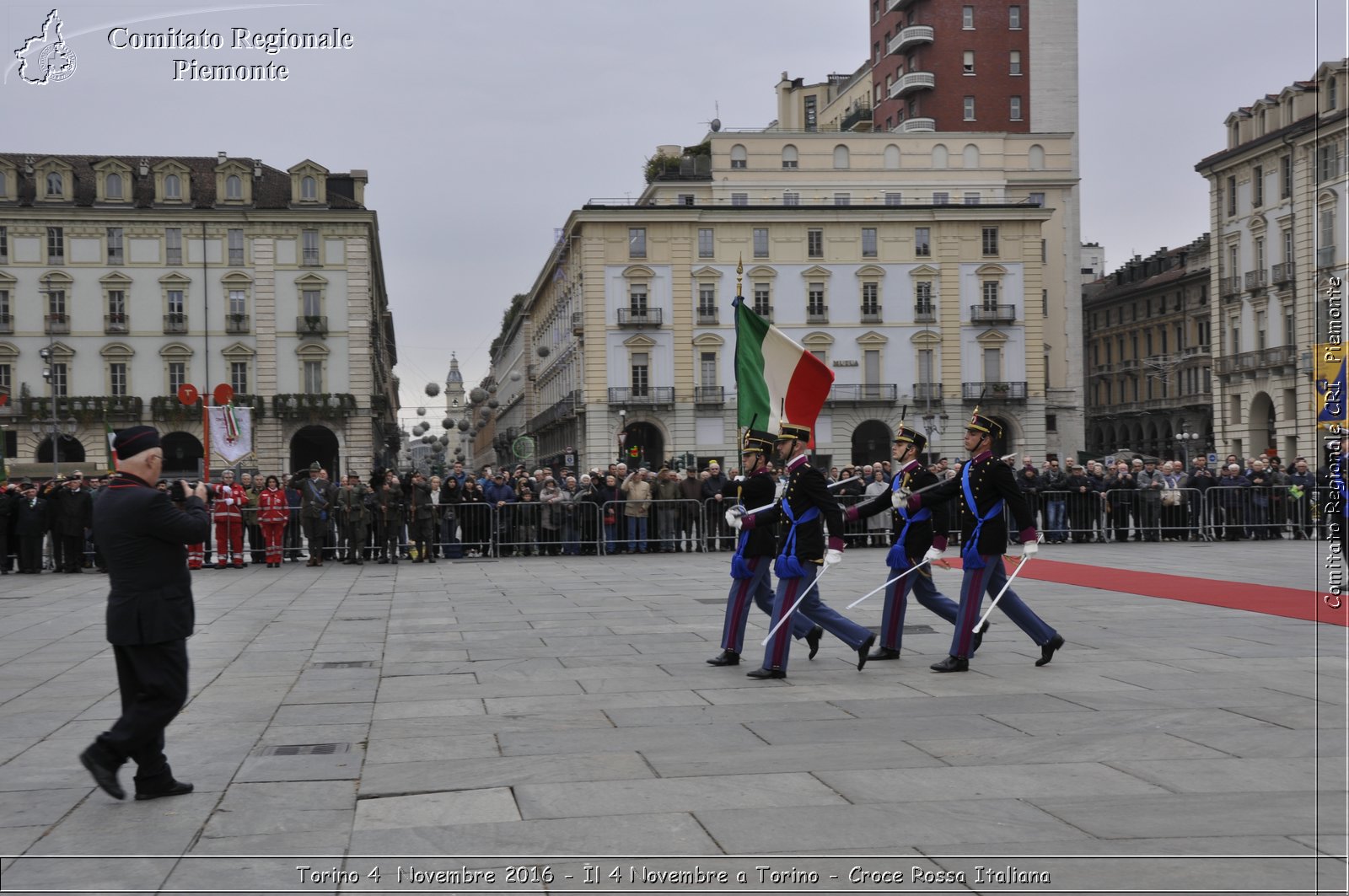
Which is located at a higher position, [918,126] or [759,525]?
[918,126]

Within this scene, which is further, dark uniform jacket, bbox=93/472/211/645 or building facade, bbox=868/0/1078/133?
building facade, bbox=868/0/1078/133

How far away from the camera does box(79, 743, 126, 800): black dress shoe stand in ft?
20.2

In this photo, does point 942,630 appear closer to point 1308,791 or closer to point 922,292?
point 1308,791

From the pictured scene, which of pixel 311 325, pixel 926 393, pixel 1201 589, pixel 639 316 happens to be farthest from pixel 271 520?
pixel 926 393

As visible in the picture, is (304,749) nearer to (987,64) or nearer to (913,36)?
(913,36)

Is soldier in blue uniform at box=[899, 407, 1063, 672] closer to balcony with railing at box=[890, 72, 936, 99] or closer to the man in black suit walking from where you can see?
the man in black suit walking

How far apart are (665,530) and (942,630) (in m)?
13.4

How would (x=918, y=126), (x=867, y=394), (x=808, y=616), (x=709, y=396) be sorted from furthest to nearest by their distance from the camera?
(x=918, y=126), (x=867, y=394), (x=709, y=396), (x=808, y=616)

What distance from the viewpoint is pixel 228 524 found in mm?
23359

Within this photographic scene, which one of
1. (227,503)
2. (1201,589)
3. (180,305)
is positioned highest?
(180,305)

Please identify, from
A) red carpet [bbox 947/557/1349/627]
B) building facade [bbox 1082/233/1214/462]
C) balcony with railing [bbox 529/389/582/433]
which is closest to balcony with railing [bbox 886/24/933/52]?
building facade [bbox 1082/233/1214/462]

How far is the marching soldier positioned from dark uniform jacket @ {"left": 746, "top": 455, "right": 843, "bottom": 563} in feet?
49.9

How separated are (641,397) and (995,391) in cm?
1764

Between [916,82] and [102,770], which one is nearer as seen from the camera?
[102,770]
